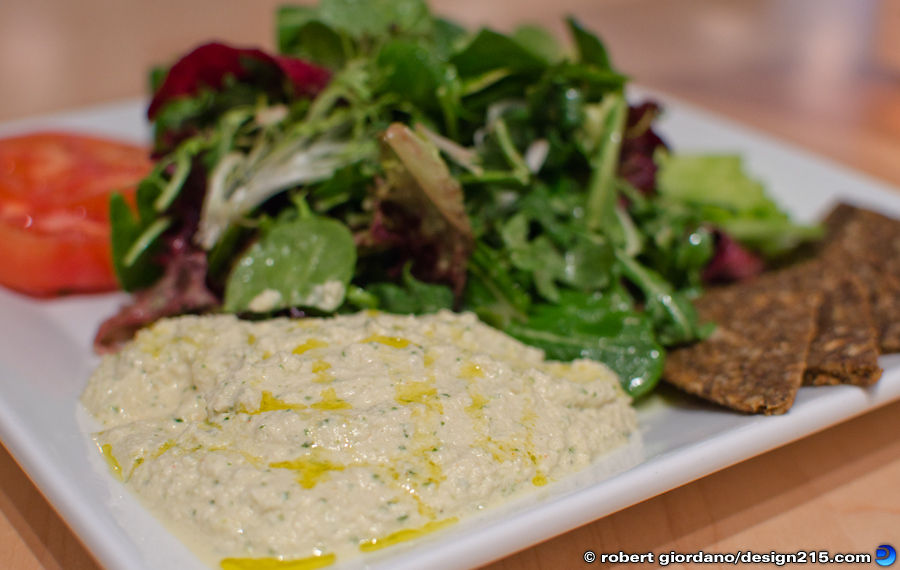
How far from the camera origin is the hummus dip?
1.52 m

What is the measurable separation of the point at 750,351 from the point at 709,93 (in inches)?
148

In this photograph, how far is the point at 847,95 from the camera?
18.1 feet

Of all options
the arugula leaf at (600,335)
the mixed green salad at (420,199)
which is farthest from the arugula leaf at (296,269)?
the arugula leaf at (600,335)

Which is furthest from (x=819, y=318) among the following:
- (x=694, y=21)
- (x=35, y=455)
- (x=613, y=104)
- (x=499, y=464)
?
(x=694, y=21)

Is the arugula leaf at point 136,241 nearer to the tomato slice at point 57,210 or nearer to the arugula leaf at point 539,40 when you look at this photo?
the tomato slice at point 57,210

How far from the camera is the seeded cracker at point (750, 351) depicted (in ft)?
6.47

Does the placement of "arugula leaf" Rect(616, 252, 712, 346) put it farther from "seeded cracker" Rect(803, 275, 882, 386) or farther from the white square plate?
"seeded cracker" Rect(803, 275, 882, 386)

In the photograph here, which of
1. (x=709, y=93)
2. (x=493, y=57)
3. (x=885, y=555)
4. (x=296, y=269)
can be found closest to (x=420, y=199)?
(x=296, y=269)

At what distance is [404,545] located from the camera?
1489mm

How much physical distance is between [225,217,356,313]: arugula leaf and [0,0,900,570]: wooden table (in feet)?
2.57

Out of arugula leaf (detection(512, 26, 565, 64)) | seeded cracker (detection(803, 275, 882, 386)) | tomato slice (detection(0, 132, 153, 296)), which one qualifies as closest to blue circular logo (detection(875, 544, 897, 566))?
seeded cracker (detection(803, 275, 882, 386))

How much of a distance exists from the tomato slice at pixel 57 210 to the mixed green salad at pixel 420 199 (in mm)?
162

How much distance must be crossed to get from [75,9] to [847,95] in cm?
594

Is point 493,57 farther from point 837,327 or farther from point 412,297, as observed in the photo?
point 837,327
